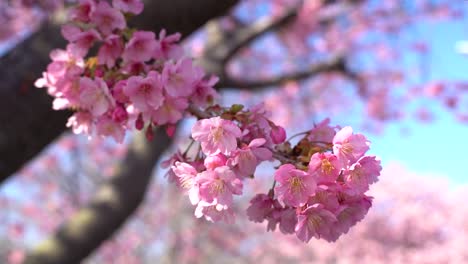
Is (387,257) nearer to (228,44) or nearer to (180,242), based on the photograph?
(180,242)

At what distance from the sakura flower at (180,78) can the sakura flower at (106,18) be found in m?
0.27

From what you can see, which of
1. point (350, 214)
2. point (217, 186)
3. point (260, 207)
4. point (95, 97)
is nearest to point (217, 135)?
point (217, 186)

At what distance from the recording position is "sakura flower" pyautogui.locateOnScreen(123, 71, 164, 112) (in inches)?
46.5

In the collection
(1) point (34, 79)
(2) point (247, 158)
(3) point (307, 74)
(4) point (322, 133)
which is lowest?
(3) point (307, 74)

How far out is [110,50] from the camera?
4.48ft

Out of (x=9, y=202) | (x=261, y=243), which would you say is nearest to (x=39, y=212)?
(x=9, y=202)

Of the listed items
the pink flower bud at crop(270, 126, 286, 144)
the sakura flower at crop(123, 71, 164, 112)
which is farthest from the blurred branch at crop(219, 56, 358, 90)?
the pink flower bud at crop(270, 126, 286, 144)

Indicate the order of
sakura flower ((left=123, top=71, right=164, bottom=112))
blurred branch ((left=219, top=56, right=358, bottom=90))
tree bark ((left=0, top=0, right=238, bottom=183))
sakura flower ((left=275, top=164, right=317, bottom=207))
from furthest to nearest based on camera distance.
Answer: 1. blurred branch ((left=219, top=56, right=358, bottom=90))
2. tree bark ((left=0, top=0, right=238, bottom=183))
3. sakura flower ((left=123, top=71, right=164, bottom=112))
4. sakura flower ((left=275, top=164, right=317, bottom=207))

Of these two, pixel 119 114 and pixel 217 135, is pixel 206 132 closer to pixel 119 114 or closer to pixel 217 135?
pixel 217 135

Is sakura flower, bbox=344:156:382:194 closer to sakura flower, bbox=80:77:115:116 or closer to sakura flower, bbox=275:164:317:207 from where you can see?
sakura flower, bbox=275:164:317:207

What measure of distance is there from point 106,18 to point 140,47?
0.49 ft

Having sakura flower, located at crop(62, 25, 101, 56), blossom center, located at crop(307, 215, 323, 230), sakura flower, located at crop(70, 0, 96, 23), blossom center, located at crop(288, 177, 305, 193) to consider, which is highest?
sakura flower, located at crop(70, 0, 96, 23)

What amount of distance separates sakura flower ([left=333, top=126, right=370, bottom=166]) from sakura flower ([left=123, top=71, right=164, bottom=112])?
1.64 feet

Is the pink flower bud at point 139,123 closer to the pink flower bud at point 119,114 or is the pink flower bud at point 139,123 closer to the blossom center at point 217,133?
the pink flower bud at point 119,114
